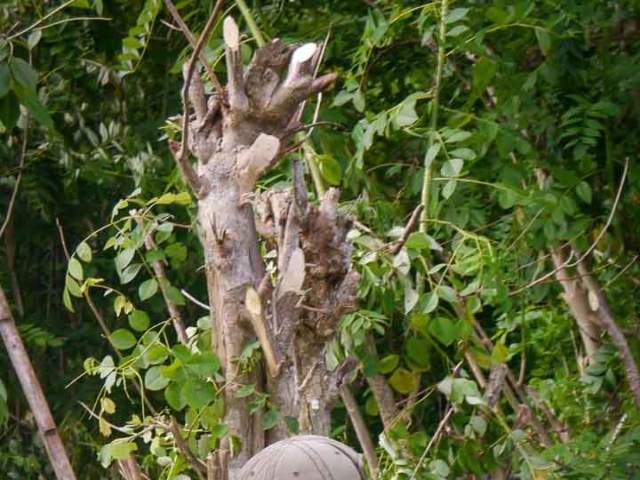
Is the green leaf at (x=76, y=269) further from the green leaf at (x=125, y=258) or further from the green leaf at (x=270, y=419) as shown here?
the green leaf at (x=270, y=419)

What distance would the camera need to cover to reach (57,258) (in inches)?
158

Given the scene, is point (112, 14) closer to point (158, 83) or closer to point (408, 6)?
point (158, 83)

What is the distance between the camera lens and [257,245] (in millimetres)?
1913

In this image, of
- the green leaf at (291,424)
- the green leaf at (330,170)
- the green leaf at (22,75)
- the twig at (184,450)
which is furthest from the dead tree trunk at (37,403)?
the green leaf at (22,75)

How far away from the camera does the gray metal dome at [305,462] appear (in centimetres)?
152

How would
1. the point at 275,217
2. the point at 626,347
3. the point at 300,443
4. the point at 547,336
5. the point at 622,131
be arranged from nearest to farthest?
the point at 300,443
the point at 275,217
the point at 626,347
the point at 622,131
the point at 547,336

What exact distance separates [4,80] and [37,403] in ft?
2.80

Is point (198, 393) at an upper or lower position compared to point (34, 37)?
lower

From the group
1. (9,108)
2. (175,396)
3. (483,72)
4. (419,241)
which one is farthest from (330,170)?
(9,108)

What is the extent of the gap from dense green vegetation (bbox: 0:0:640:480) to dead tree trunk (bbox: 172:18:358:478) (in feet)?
0.15

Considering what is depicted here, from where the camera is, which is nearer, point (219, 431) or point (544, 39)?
point (219, 431)

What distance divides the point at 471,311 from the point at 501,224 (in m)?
0.96

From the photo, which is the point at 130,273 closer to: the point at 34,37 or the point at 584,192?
the point at 34,37

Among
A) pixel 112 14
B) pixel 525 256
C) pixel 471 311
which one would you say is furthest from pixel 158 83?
pixel 471 311
